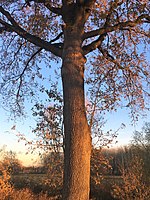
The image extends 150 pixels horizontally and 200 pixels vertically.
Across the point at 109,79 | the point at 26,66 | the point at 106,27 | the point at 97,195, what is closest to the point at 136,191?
the point at 97,195

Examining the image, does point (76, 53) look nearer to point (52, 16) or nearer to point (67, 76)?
point (67, 76)

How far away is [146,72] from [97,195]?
8.74 meters

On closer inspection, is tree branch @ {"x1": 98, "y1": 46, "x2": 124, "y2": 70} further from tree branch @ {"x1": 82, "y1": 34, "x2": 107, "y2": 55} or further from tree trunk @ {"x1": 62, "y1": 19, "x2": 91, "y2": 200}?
tree trunk @ {"x1": 62, "y1": 19, "x2": 91, "y2": 200}

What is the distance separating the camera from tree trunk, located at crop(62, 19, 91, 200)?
5711 mm

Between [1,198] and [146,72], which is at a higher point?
[146,72]

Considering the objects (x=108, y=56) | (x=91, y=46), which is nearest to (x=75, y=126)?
(x=91, y=46)

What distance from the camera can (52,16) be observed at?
841 cm

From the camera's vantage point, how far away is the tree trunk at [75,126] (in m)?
5.71

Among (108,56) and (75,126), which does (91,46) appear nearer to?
(108,56)

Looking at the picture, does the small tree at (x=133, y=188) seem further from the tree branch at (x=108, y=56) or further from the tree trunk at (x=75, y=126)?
the tree trunk at (x=75, y=126)

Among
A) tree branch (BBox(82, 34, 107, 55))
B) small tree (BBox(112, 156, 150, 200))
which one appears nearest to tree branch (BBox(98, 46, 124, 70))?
tree branch (BBox(82, 34, 107, 55))

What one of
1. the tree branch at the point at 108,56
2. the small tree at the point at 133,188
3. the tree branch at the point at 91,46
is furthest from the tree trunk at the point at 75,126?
the small tree at the point at 133,188

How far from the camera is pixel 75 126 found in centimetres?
604

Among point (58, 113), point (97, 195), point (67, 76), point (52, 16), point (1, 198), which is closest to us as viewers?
point (67, 76)
